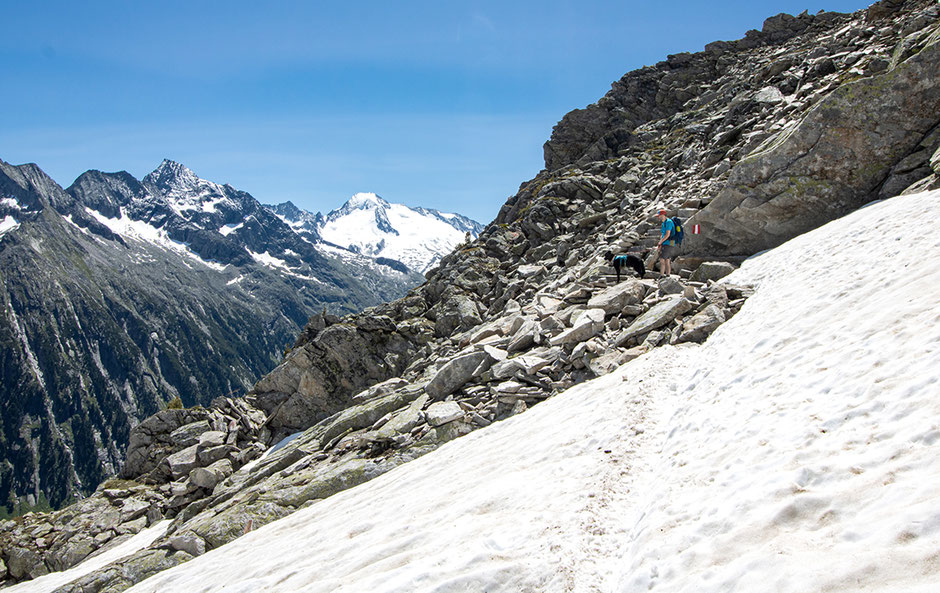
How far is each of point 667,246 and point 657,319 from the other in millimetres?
Answer: 9847

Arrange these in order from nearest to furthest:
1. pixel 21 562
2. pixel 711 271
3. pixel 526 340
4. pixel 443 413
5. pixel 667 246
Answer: pixel 443 413 < pixel 526 340 < pixel 711 271 < pixel 667 246 < pixel 21 562

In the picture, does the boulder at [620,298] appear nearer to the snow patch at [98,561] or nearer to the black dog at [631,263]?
the black dog at [631,263]

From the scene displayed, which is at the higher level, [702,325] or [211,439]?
[211,439]

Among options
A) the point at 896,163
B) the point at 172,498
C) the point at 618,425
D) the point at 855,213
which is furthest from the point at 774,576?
the point at 172,498

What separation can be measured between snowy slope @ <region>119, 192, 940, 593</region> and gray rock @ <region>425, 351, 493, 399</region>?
3815 millimetres

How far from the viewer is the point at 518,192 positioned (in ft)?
188

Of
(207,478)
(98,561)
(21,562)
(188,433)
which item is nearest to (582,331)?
(207,478)

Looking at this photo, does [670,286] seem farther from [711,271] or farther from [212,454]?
[212,454]

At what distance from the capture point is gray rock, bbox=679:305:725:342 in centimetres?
1479

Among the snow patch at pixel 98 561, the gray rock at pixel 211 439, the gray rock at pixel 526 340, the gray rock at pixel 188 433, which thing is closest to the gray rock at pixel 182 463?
the gray rock at pixel 211 439

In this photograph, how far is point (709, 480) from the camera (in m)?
7.48

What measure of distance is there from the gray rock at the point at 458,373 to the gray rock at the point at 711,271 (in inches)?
406

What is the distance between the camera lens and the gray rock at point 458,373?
18.8 metres

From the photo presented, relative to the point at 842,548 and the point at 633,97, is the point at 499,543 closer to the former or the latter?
the point at 842,548
